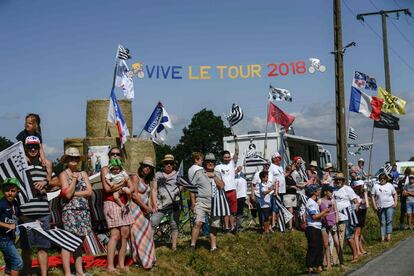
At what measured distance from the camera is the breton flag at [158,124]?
19.1 m

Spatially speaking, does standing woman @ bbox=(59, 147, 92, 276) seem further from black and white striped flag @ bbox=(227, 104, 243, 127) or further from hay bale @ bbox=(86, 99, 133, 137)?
hay bale @ bbox=(86, 99, 133, 137)

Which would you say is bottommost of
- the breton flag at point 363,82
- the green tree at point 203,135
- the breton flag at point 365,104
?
the breton flag at point 365,104

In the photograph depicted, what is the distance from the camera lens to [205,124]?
77625mm

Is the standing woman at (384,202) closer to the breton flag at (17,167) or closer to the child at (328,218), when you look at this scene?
the child at (328,218)

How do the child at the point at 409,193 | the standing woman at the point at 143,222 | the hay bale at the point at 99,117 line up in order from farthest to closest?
the hay bale at the point at 99,117
the child at the point at 409,193
the standing woman at the point at 143,222

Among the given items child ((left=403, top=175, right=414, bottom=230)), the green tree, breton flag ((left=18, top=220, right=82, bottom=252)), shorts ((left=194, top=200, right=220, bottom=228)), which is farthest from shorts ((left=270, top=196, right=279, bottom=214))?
the green tree

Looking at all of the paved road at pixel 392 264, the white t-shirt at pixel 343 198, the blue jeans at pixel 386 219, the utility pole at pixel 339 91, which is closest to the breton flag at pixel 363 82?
the utility pole at pixel 339 91

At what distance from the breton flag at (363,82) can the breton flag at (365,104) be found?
0.70 ft

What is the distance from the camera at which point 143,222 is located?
11586 mm

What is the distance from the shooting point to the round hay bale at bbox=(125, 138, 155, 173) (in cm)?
2175

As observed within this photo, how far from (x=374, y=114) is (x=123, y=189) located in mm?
15693

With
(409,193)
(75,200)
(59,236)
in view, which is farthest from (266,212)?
(59,236)

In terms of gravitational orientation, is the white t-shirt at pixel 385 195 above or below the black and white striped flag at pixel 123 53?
below

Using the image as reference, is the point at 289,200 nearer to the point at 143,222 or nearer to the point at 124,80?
the point at 124,80
